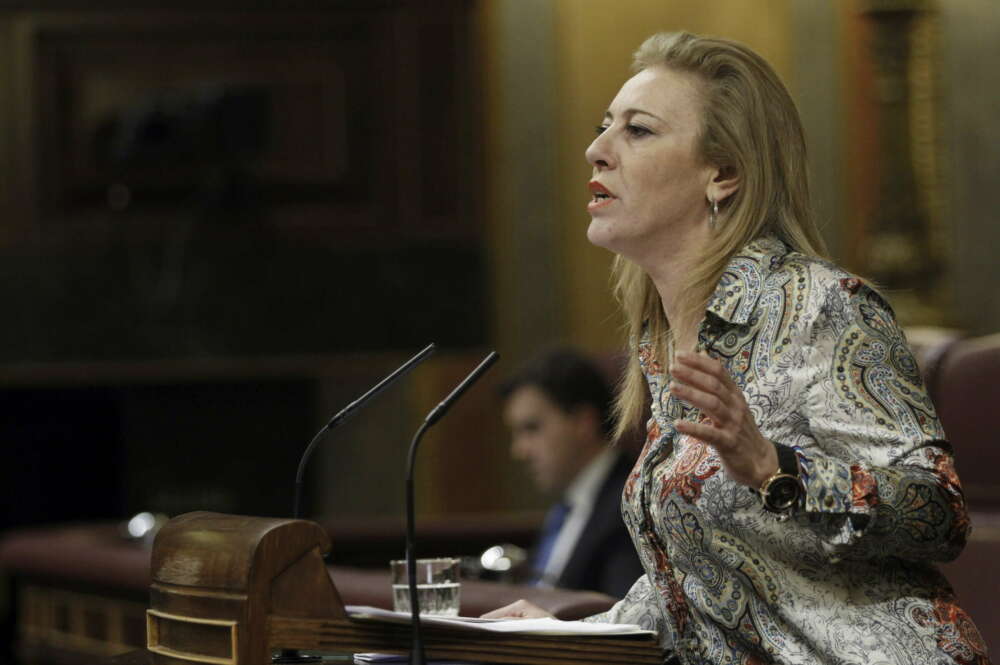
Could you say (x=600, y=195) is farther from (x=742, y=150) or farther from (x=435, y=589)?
(x=435, y=589)

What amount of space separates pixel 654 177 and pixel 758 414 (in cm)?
39

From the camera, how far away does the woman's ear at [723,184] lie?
200cm

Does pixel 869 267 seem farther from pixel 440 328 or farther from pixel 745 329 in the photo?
pixel 745 329

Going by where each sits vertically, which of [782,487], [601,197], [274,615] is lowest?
[274,615]

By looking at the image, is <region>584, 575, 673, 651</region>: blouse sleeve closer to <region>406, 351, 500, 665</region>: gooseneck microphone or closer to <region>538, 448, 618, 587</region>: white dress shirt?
<region>406, 351, 500, 665</region>: gooseneck microphone

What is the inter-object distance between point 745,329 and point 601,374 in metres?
2.52

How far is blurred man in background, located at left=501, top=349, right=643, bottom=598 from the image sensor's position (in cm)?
381

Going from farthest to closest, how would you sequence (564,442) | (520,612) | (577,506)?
(564,442), (577,506), (520,612)

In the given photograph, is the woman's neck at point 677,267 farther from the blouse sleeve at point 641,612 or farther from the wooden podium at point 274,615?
the wooden podium at point 274,615

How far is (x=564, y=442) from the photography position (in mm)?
4129

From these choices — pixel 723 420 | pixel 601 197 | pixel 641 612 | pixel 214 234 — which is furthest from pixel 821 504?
pixel 214 234

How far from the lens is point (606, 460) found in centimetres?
399

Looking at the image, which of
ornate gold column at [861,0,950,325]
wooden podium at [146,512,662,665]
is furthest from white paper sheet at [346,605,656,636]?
ornate gold column at [861,0,950,325]

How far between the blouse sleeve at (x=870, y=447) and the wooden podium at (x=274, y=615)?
0.80ft
